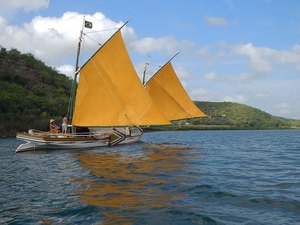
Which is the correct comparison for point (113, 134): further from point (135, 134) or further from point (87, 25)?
point (87, 25)

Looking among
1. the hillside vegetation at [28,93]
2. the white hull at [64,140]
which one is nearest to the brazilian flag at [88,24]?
the white hull at [64,140]

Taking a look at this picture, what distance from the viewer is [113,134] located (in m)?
42.2

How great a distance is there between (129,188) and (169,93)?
121 feet

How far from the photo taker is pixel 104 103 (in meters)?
38.5

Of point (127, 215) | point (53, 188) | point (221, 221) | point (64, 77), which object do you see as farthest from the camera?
point (64, 77)

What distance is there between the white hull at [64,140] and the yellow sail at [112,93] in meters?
1.86

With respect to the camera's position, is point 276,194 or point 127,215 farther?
point 276,194

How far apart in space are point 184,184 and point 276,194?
3928 millimetres

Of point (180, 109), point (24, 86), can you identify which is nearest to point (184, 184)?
point (180, 109)

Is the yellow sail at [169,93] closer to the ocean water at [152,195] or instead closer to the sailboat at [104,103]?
the sailboat at [104,103]

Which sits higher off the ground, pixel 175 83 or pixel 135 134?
pixel 175 83

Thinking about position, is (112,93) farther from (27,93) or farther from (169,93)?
(27,93)

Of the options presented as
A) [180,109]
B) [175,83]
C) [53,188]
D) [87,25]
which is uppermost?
[87,25]

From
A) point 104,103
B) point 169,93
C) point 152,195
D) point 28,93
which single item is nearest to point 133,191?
point 152,195
